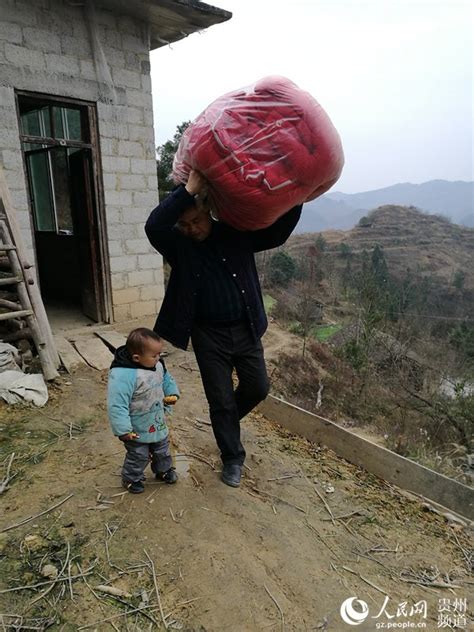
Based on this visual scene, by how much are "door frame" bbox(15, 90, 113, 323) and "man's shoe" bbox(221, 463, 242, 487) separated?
11.8ft

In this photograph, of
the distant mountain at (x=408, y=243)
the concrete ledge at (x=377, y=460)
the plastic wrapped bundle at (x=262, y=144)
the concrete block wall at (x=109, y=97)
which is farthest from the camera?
the distant mountain at (x=408, y=243)

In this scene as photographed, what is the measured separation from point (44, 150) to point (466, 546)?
732 cm

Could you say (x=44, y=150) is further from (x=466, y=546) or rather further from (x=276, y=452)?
(x=466, y=546)

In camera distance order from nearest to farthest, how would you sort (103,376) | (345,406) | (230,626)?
1. (230,626)
2. (103,376)
3. (345,406)

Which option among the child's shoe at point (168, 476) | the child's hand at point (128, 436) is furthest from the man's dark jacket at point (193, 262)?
the child's shoe at point (168, 476)

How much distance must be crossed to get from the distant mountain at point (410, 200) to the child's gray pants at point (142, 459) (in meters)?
88.0

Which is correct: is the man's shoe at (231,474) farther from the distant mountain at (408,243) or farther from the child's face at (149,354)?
the distant mountain at (408,243)

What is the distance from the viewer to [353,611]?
1.89m

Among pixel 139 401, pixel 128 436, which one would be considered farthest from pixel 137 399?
pixel 128 436

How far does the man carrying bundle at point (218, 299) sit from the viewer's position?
2281mm

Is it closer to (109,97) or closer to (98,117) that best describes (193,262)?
(98,117)

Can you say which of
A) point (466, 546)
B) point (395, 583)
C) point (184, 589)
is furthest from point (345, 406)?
point (184, 589)

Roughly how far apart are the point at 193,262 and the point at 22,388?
7.54ft

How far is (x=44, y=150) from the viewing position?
679 centimetres
